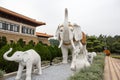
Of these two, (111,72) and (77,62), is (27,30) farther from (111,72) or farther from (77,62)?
(77,62)

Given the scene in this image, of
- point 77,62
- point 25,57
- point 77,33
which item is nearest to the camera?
point 25,57

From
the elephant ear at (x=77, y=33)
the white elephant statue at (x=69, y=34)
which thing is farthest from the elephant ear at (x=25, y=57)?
the elephant ear at (x=77, y=33)

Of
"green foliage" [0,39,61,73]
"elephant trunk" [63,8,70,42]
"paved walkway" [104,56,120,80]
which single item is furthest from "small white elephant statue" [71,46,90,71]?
"elephant trunk" [63,8,70,42]

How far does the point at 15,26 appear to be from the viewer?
18.3 meters

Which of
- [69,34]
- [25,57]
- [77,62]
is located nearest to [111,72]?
[77,62]

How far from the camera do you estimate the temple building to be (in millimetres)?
16367

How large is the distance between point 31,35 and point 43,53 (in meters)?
13.1

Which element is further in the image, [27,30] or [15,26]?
[27,30]

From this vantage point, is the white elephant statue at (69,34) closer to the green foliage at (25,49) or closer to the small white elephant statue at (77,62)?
the green foliage at (25,49)

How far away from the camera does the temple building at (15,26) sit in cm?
1637

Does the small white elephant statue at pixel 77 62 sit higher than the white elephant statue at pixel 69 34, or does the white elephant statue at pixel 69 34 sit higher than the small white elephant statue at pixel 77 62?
the white elephant statue at pixel 69 34

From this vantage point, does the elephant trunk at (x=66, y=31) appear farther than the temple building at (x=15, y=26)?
No

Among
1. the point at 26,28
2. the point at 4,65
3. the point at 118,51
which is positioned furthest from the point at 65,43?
the point at 118,51

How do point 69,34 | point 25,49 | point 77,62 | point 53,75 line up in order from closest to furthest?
1. point 77,62
2. point 53,75
3. point 25,49
4. point 69,34
